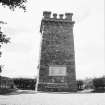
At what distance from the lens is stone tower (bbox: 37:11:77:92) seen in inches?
964

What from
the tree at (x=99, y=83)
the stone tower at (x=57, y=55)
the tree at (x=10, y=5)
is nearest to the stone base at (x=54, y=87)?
the stone tower at (x=57, y=55)

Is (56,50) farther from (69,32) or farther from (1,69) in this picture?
(1,69)

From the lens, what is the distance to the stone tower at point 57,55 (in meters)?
24.5

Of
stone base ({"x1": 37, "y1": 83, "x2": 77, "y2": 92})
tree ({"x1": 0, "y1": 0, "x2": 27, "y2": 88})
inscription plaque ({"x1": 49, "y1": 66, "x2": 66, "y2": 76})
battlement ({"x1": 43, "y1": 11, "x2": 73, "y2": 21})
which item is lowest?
stone base ({"x1": 37, "y1": 83, "x2": 77, "y2": 92})

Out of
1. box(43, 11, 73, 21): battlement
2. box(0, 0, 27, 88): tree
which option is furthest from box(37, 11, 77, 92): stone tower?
box(0, 0, 27, 88): tree

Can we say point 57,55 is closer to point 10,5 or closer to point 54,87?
point 54,87

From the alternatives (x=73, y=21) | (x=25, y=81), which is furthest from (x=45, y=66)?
(x=25, y=81)

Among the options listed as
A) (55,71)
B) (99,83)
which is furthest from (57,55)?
(99,83)

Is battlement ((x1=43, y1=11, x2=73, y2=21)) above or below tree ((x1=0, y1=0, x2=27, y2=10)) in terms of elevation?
above

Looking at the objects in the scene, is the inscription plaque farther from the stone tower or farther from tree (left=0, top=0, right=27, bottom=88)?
tree (left=0, top=0, right=27, bottom=88)

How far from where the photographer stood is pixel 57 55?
992 inches

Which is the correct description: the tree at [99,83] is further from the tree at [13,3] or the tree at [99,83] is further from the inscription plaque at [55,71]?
the tree at [13,3]

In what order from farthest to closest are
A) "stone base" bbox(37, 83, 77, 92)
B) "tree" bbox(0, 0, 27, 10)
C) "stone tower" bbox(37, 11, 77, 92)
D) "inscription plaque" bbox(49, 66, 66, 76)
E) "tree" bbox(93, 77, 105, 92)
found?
"tree" bbox(93, 77, 105, 92) → "inscription plaque" bbox(49, 66, 66, 76) → "stone tower" bbox(37, 11, 77, 92) → "stone base" bbox(37, 83, 77, 92) → "tree" bbox(0, 0, 27, 10)

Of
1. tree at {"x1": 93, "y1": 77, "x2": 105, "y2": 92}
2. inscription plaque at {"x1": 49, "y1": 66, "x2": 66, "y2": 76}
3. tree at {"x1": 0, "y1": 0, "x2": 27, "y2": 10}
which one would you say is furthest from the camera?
tree at {"x1": 93, "y1": 77, "x2": 105, "y2": 92}
